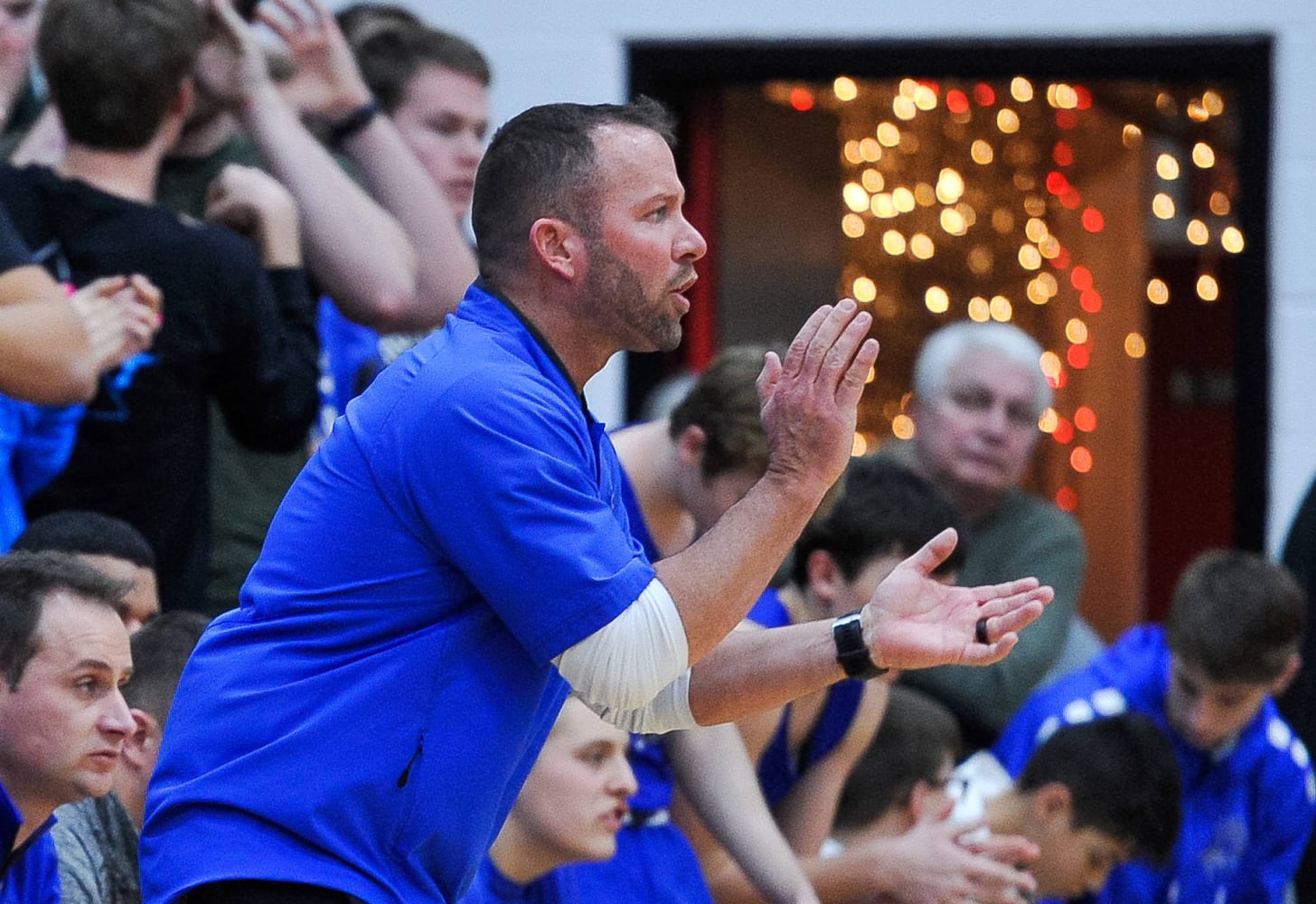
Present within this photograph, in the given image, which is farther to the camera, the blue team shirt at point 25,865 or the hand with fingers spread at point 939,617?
the blue team shirt at point 25,865

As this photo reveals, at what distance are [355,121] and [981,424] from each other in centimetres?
172

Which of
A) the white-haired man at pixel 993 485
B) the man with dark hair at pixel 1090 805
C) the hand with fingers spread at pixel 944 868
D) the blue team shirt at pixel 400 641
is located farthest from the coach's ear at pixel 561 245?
the white-haired man at pixel 993 485

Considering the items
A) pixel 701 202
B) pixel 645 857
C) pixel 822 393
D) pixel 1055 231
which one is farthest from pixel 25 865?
pixel 1055 231

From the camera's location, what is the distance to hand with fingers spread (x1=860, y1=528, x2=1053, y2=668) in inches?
97.7

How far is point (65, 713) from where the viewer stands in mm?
2777

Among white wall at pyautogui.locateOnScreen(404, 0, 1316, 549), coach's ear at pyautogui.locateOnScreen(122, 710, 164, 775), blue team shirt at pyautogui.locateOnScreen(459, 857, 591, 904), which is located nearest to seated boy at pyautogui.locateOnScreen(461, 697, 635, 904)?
blue team shirt at pyautogui.locateOnScreen(459, 857, 591, 904)

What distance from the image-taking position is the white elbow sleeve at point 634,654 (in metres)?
2.29

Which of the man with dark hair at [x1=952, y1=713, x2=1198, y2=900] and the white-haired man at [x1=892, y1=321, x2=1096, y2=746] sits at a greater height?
the white-haired man at [x1=892, y1=321, x2=1096, y2=746]

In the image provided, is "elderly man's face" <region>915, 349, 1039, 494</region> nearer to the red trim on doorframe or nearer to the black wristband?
the red trim on doorframe

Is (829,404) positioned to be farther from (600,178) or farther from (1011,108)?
(1011,108)

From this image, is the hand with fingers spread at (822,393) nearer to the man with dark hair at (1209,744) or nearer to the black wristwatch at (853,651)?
the black wristwatch at (853,651)

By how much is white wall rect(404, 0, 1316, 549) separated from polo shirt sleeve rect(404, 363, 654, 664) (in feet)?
11.3

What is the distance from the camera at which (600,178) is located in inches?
97.1

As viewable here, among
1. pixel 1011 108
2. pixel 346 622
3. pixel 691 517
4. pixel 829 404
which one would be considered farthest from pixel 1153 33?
pixel 346 622
